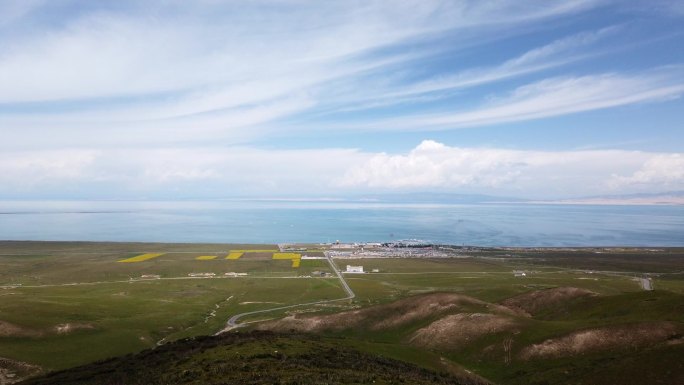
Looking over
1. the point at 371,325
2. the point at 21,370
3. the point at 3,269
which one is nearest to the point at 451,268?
the point at 371,325

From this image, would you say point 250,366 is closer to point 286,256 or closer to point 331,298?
point 331,298

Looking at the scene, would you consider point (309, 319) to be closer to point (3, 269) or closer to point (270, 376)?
point (270, 376)

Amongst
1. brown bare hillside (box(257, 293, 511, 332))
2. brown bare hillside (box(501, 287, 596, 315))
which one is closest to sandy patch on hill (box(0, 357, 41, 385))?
brown bare hillside (box(257, 293, 511, 332))

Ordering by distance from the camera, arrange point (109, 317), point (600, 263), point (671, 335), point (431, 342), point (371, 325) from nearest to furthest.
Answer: point (671, 335), point (431, 342), point (371, 325), point (109, 317), point (600, 263)

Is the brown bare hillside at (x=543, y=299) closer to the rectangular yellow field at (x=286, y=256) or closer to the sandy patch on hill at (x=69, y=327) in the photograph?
the sandy patch on hill at (x=69, y=327)

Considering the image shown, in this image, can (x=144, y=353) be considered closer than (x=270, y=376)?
No

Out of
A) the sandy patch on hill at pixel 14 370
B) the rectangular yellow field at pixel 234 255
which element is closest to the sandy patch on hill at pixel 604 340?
the sandy patch on hill at pixel 14 370

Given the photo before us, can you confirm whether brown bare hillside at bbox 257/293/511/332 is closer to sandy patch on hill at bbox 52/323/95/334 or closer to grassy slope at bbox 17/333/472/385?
grassy slope at bbox 17/333/472/385

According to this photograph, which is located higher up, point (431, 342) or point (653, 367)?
point (653, 367)
